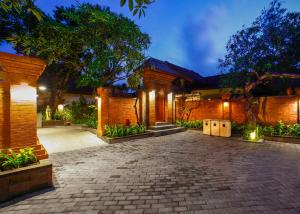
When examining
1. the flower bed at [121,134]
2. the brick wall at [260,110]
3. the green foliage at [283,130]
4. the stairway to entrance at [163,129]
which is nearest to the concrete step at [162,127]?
the stairway to entrance at [163,129]

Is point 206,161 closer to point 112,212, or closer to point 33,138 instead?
point 112,212

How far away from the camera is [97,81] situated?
9.80 meters

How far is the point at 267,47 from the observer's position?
11203 mm

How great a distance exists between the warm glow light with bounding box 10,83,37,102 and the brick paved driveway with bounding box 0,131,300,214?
2.38 metres

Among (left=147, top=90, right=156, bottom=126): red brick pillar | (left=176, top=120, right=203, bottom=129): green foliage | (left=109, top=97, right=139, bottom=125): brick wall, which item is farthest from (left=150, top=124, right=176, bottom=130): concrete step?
(left=109, top=97, right=139, bottom=125): brick wall

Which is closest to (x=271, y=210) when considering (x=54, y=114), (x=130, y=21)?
(x=130, y=21)

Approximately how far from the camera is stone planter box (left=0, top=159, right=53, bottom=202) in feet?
12.3

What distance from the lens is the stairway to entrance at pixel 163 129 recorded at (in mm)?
12072

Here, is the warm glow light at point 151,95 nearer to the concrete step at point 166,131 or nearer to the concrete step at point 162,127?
the concrete step at point 162,127

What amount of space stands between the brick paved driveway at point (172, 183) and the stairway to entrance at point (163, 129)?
4.47 m

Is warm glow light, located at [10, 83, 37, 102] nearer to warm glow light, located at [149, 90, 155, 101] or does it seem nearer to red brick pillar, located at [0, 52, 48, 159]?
red brick pillar, located at [0, 52, 48, 159]

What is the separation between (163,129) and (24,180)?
32.1 ft

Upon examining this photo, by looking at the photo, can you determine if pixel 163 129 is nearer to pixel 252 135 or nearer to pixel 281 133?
pixel 252 135

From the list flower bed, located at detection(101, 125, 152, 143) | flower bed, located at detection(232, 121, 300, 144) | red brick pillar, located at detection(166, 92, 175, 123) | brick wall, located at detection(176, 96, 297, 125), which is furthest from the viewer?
red brick pillar, located at detection(166, 92, 175, 123)
